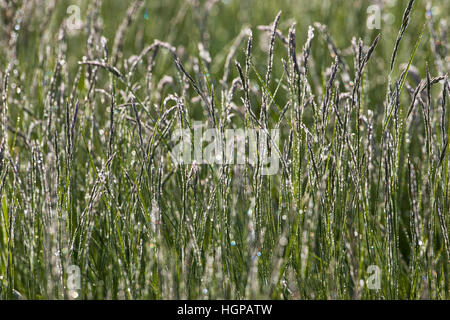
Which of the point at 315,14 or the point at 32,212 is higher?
the point at 315,14

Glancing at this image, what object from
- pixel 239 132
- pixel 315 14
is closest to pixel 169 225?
pixel 239 132

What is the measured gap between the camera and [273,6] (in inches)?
98.1

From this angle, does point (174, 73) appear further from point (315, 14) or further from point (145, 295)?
point (145, 295)

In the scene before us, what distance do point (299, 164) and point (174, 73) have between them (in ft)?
3.82

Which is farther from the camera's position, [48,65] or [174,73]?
[174,73]

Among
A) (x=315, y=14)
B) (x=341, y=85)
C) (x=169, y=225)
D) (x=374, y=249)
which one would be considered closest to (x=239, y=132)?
(x=169, y=225)

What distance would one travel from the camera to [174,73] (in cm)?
209

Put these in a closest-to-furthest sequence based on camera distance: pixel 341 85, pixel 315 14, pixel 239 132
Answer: pixel 239 132 → pixel 341 85 → pixel 315 14
